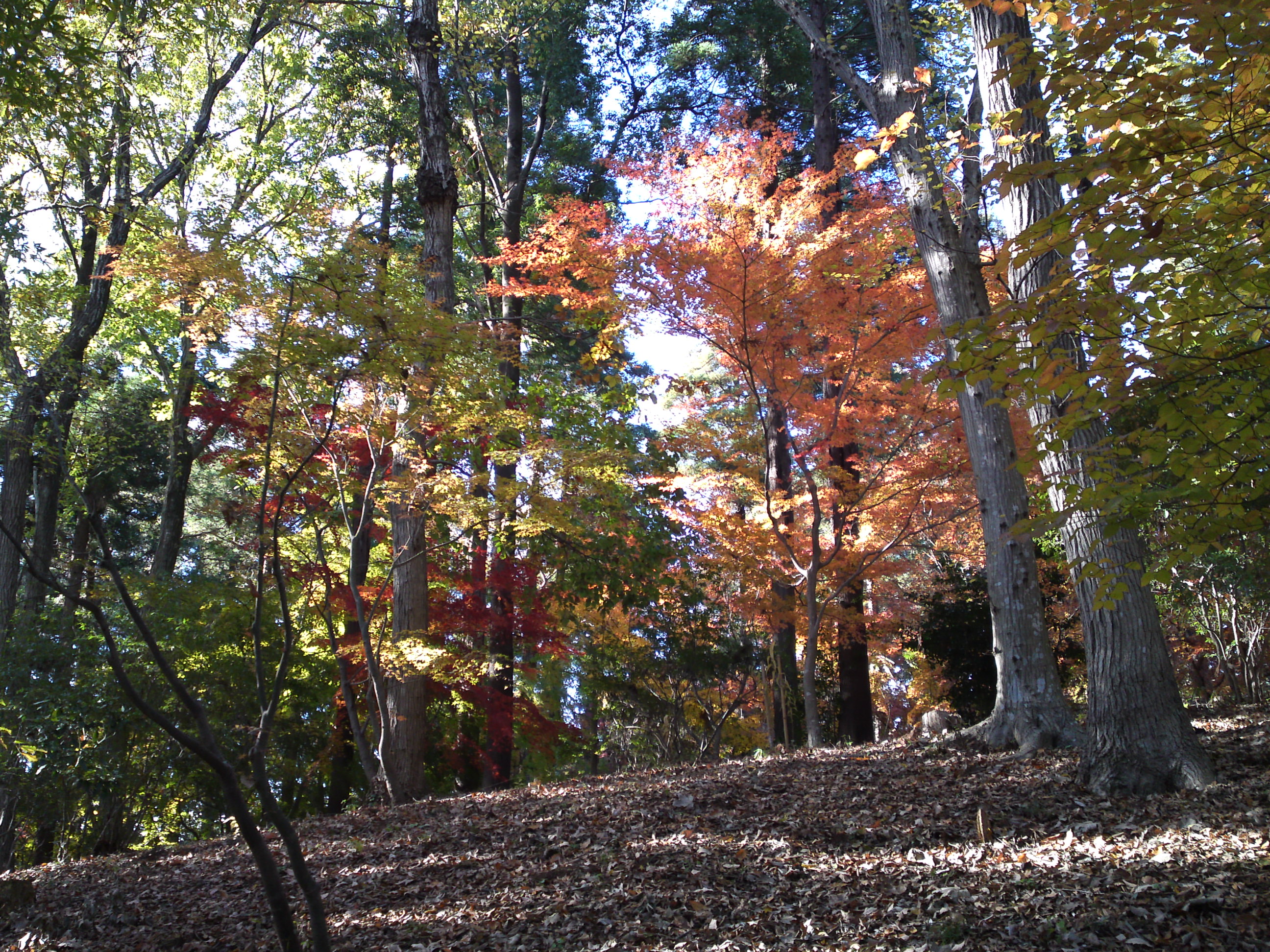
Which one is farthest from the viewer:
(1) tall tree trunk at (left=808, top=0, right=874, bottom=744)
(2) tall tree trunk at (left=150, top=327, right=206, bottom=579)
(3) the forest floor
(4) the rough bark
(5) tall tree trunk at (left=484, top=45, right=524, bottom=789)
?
(2) tall tree trunk at (left=150, top=327, right=206, bottom=579)

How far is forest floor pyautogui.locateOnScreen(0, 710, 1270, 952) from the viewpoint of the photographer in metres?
2.95

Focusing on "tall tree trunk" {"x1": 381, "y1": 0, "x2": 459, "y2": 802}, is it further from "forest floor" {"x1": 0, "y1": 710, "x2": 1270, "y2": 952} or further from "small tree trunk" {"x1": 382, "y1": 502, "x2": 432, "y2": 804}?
"forest floor" {"x1": 0, "y1": 710, "x2": 1270, "y2": 952}

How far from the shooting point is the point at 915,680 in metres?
17.0

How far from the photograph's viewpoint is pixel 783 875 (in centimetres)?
364

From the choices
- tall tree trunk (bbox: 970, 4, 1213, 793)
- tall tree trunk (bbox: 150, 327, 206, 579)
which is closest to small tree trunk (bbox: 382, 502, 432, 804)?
tall tree trunk (bbox: 150, 327, 206, 579)

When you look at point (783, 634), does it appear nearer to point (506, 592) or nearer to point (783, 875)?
point (506, 592)

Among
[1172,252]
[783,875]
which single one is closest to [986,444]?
[1172,252]

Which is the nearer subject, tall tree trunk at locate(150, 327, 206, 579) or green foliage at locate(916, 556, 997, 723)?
green foliage at locate(916, 556, 997, 723)

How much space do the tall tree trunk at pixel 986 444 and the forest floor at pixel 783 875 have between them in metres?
0.44

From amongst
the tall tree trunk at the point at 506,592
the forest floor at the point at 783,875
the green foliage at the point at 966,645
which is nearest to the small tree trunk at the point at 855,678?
the green foliage at the point at 966,645

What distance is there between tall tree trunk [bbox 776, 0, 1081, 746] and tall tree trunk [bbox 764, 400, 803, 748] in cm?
303

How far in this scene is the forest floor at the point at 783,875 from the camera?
2.95 meters

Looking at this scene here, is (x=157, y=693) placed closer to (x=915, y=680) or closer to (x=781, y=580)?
(x=781, y=580)

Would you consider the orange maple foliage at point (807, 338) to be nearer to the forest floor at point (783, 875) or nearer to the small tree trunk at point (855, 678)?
the small tree trunk at point (855, 678)
